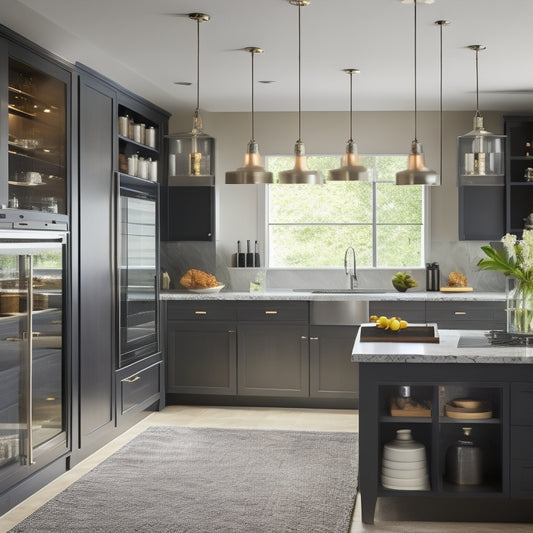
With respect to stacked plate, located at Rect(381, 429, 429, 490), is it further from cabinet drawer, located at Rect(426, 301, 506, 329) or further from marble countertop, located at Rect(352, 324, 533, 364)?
cabinet drawer, located at Rect(426, 301, 506, 329)

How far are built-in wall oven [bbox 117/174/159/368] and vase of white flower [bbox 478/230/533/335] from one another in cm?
274

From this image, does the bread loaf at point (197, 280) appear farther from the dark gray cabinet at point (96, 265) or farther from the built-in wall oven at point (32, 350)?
the built-in wall oven at point (32, 350)

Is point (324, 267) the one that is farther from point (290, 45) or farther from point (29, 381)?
point (29, 381)

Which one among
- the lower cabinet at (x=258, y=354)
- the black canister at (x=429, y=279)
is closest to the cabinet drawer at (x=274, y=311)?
the lower cabinet at (x=258, y=354)

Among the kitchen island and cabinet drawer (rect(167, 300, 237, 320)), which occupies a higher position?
cabinet drawer (rect(167, 300, 237, 320))

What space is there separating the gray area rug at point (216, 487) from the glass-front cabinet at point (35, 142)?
151cm

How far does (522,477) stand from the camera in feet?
12.2

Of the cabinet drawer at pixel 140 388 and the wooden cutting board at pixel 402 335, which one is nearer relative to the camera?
the wooden cutting board at pixel 402 335

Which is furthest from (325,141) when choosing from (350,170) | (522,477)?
(522,477)

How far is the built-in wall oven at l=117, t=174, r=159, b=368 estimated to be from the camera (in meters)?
5.73

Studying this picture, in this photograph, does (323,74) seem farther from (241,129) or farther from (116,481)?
(116,481)

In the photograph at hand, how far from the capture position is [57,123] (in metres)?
4.72

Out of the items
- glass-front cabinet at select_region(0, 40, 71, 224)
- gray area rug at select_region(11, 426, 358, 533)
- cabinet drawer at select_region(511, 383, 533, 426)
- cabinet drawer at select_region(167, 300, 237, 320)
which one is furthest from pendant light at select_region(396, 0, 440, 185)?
cabinet drawer at select_region(167, 300, 237, 320)

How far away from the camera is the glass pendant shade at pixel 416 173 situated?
4.39 m
